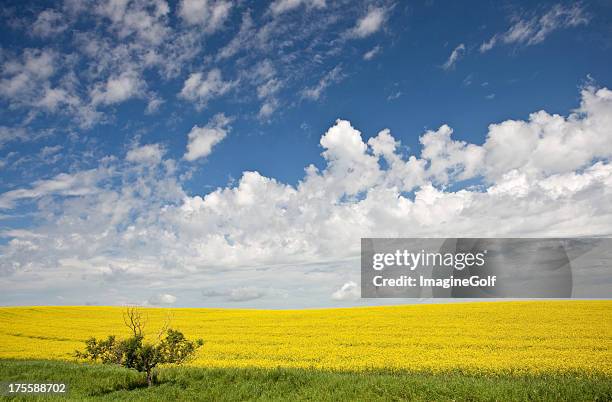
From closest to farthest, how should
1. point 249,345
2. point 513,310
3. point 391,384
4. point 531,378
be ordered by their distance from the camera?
point 391,384, point 531,378, point 249,345, point 513,310

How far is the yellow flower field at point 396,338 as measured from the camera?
786 inches

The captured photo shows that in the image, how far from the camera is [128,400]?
47.9 feet

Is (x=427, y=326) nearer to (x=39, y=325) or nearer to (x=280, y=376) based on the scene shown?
(x=280, y=376)

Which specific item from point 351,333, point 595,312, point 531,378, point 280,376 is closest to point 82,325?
point 351,333

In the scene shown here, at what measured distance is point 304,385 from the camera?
15555mm

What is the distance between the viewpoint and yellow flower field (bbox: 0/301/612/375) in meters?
20.0

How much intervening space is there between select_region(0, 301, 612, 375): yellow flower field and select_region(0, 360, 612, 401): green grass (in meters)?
3.00

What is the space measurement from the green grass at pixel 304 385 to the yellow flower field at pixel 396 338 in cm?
300

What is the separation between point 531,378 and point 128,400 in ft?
44.6

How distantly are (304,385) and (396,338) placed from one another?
45.8 feet

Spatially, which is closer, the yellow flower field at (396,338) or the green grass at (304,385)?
the green grass at (304,385)

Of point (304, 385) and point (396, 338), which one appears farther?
point (396, 338)

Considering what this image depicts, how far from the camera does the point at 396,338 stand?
92.5 ft

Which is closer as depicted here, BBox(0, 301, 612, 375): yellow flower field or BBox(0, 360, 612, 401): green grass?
BBox(0, 360, 612, 401): green grass
